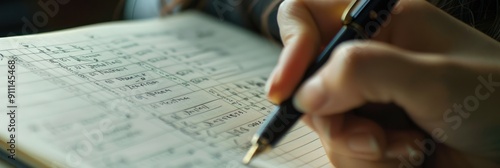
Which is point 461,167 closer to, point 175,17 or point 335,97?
point 335,97

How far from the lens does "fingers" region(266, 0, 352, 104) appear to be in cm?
41

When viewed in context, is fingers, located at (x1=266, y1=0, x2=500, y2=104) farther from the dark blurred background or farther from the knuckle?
the dark blurred background

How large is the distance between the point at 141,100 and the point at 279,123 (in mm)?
152

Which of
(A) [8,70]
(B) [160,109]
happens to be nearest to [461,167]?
(B) [160,109]

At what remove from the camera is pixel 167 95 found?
1.77 feet

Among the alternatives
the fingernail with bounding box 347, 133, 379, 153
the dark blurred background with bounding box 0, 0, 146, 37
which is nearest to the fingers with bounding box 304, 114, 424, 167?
the fingernail with bounding box 347, 133, 379, 153

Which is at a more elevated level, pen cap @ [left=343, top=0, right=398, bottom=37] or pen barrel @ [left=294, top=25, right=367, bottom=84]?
pen cap @ [left=343, top=0, right=398, bottom=37]

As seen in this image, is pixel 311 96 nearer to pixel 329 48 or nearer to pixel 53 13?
pixel 329 48

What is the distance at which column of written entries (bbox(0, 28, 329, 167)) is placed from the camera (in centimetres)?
45

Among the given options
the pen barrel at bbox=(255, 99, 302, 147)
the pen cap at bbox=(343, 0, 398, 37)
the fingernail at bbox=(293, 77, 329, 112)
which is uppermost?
the pen cap at bbox=(343, 0, 398, 37)

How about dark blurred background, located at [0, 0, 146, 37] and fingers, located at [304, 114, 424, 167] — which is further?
dark blurred background, located at [0, 0, 146, 37]

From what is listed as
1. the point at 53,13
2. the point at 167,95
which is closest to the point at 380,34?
the point at 167,95

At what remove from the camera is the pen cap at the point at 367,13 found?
43 centimetres

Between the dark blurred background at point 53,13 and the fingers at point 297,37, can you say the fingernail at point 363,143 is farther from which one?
the dark blurred background at point 53,13
